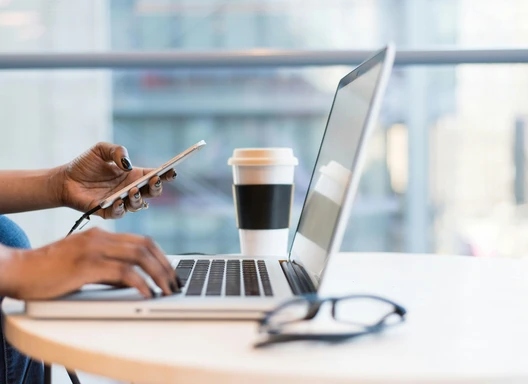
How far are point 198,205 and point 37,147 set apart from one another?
279 cm

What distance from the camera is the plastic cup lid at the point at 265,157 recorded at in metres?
0.89

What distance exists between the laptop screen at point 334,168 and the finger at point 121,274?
0.15m

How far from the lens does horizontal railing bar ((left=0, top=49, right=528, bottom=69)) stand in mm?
1225

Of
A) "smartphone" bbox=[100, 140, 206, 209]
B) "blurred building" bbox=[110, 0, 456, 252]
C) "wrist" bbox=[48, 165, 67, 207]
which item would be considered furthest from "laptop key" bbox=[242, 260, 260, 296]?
"blurred building" bbox=[110, 0, 456, 252]

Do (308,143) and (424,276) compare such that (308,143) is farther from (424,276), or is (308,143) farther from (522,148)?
(424,276)

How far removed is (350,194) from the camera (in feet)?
1.72

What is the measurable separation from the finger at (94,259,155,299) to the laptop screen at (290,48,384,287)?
5.8 inches

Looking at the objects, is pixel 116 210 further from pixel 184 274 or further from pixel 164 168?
pixel 184 274

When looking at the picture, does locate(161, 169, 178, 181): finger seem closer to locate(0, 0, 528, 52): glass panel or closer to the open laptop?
the open laptop

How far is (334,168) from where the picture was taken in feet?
2.21

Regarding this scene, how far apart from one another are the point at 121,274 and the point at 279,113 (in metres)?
5.34

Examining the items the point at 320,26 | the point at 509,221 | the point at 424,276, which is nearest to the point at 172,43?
the point at 320,26

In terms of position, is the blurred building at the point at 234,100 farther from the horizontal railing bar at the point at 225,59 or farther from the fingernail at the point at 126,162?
the fingernail at the point at 126,162

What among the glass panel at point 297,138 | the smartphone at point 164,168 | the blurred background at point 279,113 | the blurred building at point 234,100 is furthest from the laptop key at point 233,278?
the blurred building at point 234,100
